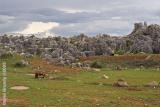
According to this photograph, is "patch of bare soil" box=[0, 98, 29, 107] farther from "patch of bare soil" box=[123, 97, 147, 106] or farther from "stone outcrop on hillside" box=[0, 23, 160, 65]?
"stone outcrop on hillside" box=[0, 23, 160, 65]

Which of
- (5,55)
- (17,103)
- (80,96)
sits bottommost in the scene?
(80,96)

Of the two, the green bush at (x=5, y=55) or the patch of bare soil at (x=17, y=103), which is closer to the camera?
the patch of bare soil at (x=17, y=103)

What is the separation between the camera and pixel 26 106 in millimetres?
30828

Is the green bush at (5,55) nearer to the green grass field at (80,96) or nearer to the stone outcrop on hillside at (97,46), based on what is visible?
the stone outcrop on hillside at (97,46)

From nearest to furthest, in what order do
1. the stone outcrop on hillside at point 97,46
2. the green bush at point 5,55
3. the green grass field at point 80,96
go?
the green grass field at point 80,96 → the green bush at point 5,55 → the stone outcrop on hillside at point 97,46

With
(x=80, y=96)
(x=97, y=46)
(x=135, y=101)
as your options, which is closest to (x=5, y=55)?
(x=80, y=96)

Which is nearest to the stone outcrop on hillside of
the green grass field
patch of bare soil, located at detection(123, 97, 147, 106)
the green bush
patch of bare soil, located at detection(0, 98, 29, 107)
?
the green bush

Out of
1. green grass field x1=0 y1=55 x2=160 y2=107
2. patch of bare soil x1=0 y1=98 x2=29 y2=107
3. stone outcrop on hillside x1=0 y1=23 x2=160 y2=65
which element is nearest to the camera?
patch of bare soil x1=0 y1=98 x2=29 y2=107

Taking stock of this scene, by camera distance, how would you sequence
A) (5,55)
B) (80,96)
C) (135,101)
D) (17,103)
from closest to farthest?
(17,103) → (135,101) → (80,96) → (5,55)

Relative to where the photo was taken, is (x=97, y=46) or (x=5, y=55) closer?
(x=5, y=55)

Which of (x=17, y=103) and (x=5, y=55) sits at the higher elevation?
(x=5, y=55)

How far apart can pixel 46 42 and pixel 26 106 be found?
363ft

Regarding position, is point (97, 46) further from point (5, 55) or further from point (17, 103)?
point (17, 103)

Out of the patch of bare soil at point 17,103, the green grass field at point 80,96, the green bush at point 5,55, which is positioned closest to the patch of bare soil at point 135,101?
→ the green grass field at point 80,96
